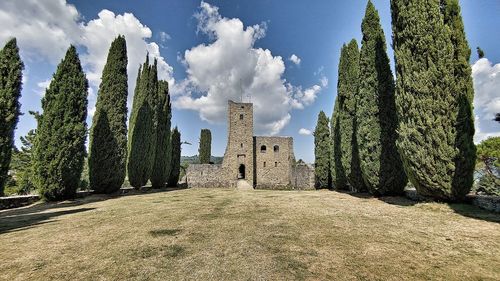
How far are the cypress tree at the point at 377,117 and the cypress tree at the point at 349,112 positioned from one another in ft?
6.61

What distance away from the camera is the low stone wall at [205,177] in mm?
29688

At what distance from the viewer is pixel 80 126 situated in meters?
11.9

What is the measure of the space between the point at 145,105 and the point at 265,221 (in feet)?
51.8

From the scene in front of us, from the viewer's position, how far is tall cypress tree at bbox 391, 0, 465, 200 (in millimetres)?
7184

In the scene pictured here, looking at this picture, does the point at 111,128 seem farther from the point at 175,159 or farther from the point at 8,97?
the point at 175,159

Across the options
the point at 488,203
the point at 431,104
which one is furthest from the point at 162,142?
the point at 488,203

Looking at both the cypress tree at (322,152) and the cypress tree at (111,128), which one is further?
the cypress tree at (322,152)

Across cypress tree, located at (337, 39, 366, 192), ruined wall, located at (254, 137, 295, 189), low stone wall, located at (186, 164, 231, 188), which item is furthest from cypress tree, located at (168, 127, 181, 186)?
cypress tree, located at (337, 39, 366, 192)

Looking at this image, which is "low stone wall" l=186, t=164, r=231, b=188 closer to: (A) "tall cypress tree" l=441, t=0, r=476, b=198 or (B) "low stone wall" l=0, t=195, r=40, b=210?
(B) "low stone wall" l=0, t=195, r=40, b=210

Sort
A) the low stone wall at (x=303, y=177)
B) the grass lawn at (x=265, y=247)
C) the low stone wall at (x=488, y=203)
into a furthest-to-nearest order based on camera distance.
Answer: the low stone wall at (x=303, y=177) < the low stone wall at (x=488, y=203) < the grass lawn at (x=265, y=247)

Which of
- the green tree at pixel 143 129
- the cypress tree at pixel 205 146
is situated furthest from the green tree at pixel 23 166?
the cypress tree at pixel 205 146

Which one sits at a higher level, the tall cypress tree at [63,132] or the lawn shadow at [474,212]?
the tall cypress tree at [63,132]

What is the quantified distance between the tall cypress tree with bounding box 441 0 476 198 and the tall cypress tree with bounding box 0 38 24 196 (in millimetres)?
14631

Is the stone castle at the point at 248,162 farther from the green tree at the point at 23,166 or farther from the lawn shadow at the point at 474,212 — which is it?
the lawn shadow at the point at 474,212
